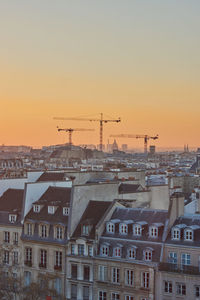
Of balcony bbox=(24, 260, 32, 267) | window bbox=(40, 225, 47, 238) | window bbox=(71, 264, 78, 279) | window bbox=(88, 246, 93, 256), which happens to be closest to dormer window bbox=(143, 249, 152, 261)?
window bbox=(88, 246, 93, 256)

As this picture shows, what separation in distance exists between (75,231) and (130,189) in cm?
1385

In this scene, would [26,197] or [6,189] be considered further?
[6,189]

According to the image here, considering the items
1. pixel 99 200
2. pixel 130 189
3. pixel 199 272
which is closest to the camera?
pixel 199 272

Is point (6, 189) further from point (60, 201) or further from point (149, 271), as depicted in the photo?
point (149, 271)

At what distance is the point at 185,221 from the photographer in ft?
197

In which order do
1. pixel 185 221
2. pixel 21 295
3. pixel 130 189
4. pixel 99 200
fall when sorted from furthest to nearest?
pixel 130 189, pixel 99 200, pixel 21 295, pixel 185 221

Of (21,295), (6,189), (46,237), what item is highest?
(6,189)

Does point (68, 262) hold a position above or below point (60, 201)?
below

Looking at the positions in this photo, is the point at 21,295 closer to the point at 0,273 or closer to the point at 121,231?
the point at 0,273

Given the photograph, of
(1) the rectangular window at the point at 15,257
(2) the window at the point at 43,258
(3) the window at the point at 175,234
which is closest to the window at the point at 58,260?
(2) the window at the point at 43,258

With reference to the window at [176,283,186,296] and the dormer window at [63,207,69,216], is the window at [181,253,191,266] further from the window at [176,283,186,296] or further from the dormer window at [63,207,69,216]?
the dormer window at [63,207,69,216]

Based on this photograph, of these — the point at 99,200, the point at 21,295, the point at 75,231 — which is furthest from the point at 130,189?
the point at 21,295

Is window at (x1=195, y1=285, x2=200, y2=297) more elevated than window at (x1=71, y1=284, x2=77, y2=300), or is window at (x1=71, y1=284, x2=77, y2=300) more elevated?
window at (x1=195, y1=285, x2=200, y2=297)

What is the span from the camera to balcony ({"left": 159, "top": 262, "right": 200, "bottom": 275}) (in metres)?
55.8
